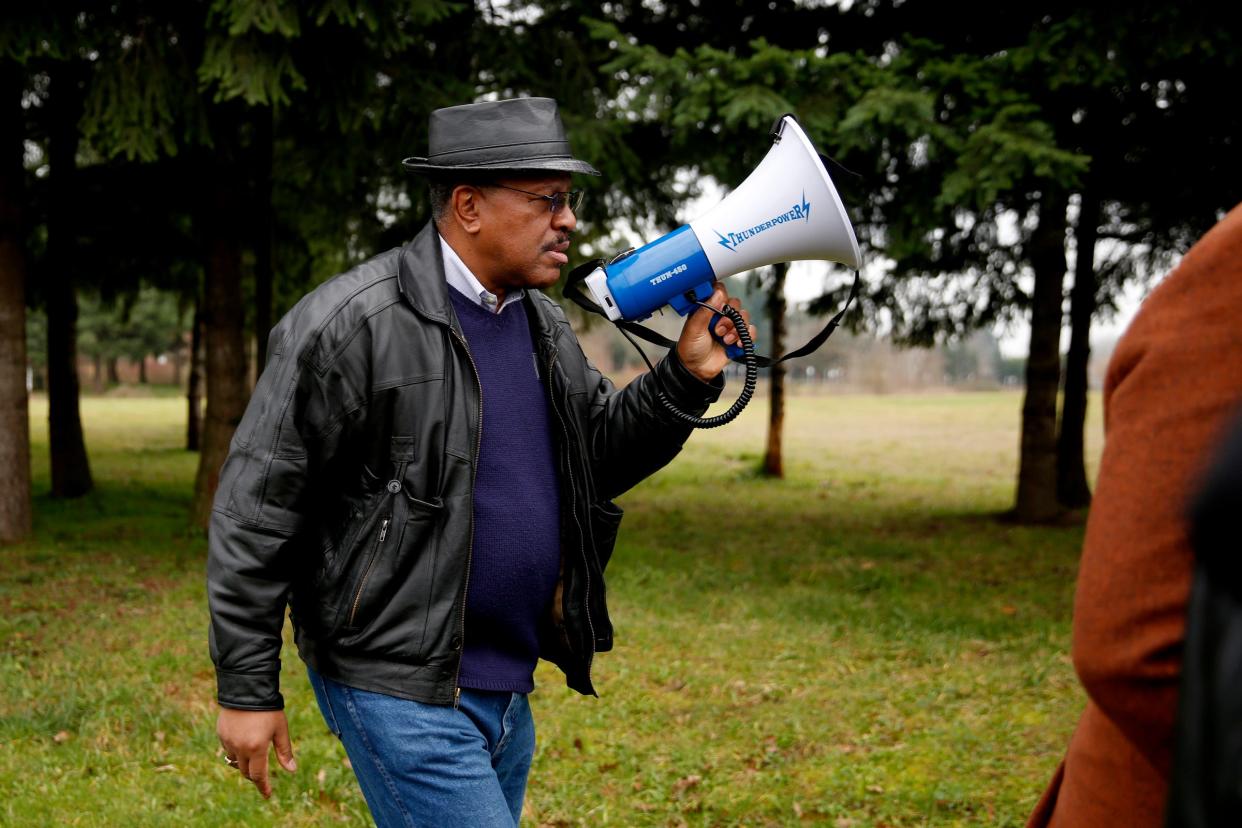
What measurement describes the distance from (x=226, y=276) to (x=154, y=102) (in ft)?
7.89

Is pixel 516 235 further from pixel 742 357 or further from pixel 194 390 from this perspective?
pixel 194 390

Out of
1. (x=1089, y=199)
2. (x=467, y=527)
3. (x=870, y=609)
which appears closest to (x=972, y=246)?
(x=1089, y=199)

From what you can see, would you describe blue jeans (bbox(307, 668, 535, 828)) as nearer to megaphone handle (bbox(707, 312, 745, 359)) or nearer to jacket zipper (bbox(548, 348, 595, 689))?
jacket zipper (bbox(548, 348, 595, 689))

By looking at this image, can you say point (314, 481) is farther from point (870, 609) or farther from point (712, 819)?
point (870, 609)

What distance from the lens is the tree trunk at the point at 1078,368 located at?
11727 mm

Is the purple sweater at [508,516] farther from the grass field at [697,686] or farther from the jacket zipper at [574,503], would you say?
the grass field at [697,686]

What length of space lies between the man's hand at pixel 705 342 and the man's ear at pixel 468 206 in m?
0.54

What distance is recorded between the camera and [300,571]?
7.86 ft

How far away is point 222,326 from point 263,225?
225 cm

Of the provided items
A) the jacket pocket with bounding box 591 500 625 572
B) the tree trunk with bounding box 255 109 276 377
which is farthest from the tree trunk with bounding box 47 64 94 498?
the jacket pocket with bounding box 591 500 625 572

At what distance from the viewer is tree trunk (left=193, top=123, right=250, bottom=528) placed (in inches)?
397

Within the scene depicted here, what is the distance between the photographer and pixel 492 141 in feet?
8.16

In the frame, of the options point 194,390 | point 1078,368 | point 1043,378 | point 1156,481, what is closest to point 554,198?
point 1156,481

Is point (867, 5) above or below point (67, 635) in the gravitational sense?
above
